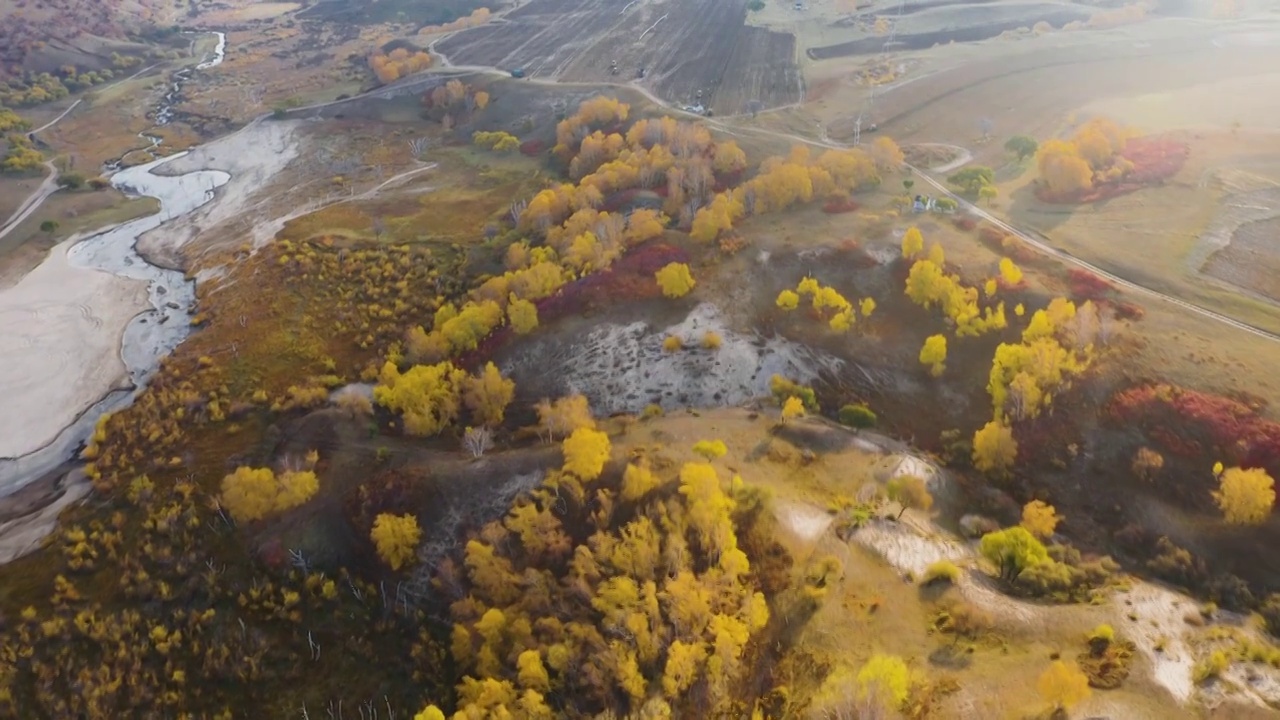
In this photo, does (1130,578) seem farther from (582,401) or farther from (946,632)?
(582,401)

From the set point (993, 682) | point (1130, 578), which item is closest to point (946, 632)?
point (993, 682)

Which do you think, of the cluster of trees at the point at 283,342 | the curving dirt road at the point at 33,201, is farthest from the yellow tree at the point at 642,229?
the curving dirt road at the point at 33,201

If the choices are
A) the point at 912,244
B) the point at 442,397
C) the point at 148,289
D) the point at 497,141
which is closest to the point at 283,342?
the point at 442,397

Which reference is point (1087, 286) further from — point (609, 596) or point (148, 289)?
point (148, 289)

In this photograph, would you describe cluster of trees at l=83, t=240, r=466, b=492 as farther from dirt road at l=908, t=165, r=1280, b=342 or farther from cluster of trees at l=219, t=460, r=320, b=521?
dirt road at l=908, t=165, r=1280, b=342

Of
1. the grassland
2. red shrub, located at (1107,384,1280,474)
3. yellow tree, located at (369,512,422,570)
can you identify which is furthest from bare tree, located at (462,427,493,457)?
the grassland
